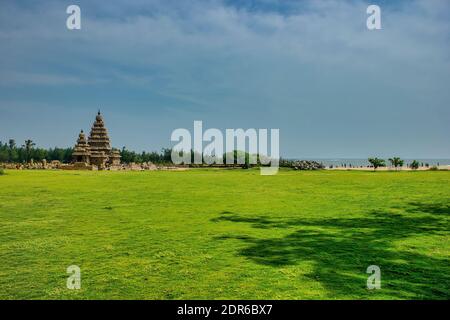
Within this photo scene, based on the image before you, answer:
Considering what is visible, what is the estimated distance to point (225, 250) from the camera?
6594 millimetres

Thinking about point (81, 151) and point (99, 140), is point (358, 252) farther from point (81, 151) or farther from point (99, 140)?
point (99, 140)

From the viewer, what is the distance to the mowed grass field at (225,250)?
15.5ft

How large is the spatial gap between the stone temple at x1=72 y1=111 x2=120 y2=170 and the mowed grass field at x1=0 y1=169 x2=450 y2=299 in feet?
161

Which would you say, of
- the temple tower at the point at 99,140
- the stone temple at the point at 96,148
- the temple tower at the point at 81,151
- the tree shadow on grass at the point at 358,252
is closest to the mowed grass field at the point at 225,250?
the tree shadow on grass at the point at 358,252

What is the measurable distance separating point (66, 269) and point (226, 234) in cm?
334

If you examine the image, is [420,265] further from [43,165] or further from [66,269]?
[43,165]

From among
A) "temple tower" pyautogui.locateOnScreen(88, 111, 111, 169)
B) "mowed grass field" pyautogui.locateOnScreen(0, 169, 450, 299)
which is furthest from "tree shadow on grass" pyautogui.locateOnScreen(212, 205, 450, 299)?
"temple tower" pyautogui.locateOnScreen(88, 111, 111, 169)

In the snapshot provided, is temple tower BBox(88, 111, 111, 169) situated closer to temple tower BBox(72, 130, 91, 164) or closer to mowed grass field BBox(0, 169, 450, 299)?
temple tower BBox(72, 130, 91, 164)

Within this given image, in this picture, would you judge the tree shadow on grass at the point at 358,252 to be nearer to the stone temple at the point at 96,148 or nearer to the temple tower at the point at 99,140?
the stone temple at the point at 96,148

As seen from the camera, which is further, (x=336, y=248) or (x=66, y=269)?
(x=336, y=248)

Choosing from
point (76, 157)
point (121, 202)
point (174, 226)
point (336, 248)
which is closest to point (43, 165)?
point (76, 157)

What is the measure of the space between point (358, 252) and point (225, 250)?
2314 millimetres

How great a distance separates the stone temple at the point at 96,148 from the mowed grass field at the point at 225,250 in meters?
48.9
